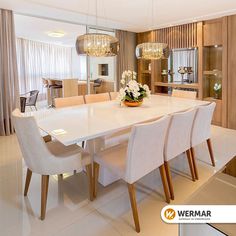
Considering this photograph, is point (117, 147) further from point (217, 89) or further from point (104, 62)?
point (104, 62)

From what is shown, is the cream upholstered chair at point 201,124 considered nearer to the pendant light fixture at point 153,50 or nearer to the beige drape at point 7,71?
the pendant light fixture at point 153,50

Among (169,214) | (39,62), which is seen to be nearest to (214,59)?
(169,214)

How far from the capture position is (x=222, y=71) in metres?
5.07

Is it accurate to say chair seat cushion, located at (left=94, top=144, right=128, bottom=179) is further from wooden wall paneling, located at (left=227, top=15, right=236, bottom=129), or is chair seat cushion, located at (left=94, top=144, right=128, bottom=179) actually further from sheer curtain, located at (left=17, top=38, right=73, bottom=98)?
sheer curtain, located at (left=17, top=38, right=73, bottom=98)

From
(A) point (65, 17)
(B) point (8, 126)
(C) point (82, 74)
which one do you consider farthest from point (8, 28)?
(C) point (82, 74)

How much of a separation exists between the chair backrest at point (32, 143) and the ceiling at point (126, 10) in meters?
2.77

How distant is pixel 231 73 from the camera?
195 inches

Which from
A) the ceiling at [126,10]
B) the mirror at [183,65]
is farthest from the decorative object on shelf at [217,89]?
the ceiling at [126,10]

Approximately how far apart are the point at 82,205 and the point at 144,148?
0.90 meters

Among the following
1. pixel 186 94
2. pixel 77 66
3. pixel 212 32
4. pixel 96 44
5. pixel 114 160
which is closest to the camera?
pixel 114 160

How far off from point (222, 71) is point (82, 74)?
7270 mm

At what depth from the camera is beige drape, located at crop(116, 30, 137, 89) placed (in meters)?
6.68

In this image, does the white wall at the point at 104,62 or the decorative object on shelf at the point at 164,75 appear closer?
the decorative object on shelf at the point at 164,75

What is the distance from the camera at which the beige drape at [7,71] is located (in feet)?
14.6
